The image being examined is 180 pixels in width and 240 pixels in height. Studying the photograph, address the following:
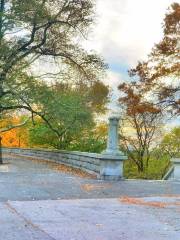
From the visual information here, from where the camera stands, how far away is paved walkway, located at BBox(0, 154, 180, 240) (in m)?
7.22

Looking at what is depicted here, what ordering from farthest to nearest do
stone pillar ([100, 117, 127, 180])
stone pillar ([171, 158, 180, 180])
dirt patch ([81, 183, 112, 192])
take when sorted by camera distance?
stone pillar ([171, 158, 180, 180])
stone pillar ([100, 117, 127, 180])
dirt patch ([81, 183, 112, 192])

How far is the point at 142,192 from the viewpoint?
12.6 meters

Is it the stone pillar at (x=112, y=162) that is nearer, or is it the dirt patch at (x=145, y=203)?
the dirt patch at (x=145, y=203)

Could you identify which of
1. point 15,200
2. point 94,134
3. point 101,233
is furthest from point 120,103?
point 101,233

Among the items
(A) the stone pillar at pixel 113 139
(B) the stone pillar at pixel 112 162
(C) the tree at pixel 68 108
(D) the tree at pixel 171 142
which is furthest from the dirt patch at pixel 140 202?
(D) the tree at pixel 171 142

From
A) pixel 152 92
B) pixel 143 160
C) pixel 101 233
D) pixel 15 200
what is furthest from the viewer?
pixel 143 160

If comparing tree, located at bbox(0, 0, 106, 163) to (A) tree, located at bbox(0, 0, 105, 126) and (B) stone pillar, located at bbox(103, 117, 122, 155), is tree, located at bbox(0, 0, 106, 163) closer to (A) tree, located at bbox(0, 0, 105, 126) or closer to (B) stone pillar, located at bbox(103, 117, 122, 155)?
(A) tree, located at bbox(0, 0, 105, 126)

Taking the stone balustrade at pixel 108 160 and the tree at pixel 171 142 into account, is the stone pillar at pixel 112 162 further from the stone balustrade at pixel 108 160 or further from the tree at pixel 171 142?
the tree at pixel 171 142

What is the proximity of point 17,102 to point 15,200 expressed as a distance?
47.0 feet

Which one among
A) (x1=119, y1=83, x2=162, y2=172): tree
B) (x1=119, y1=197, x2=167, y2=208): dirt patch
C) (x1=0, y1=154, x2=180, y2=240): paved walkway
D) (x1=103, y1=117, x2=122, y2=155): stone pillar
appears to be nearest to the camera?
(x1=0, y1=154, x2=180, y2=240): paved walkway

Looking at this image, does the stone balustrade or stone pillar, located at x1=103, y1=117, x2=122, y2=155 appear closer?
the stone balustrade

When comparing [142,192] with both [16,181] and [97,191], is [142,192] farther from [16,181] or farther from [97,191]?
[16,181]

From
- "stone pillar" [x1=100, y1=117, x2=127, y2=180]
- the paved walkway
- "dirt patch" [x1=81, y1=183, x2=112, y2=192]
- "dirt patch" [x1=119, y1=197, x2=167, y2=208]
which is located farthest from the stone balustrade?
"dirt patch" [x1=119, y1=197, x2=167, y2=208]

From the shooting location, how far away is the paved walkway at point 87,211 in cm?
722
